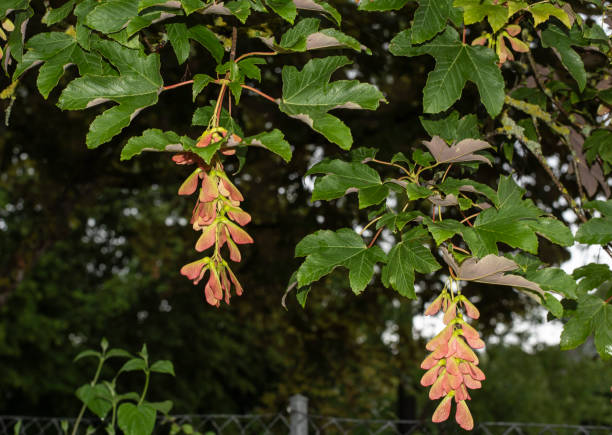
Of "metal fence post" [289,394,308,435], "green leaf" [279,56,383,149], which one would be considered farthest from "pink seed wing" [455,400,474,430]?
"metal fence post" [289,394,308,435]

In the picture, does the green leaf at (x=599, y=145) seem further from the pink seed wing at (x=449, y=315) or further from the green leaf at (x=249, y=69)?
the green leaf at (x=249, y=69)

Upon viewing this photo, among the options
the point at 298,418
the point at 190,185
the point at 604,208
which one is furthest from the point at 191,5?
the point at 298,418

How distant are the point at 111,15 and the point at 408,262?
75 centimetres

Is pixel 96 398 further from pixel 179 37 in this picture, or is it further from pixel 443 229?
pixel 443 229

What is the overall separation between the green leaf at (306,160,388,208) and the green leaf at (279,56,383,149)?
196 mm

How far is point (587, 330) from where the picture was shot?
5.04 feet

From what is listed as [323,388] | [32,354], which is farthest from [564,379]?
[32,354]

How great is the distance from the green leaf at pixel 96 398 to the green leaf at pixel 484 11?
1.79 metres

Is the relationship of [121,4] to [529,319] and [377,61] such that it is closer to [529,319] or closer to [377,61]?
[377,61]

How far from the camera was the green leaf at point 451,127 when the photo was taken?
1544 millimetres

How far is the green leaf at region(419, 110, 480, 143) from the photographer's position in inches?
60.8

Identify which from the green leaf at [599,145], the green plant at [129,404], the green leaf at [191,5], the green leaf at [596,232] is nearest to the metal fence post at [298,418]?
the green plant at [129,404]

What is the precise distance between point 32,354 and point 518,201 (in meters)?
11.2

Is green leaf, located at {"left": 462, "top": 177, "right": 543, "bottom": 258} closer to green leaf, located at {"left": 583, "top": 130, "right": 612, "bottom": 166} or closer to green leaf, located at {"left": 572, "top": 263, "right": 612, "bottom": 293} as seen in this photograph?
green leaf, located at {"left": 572, "top": 263, "right": 612, "bottom": 293}
